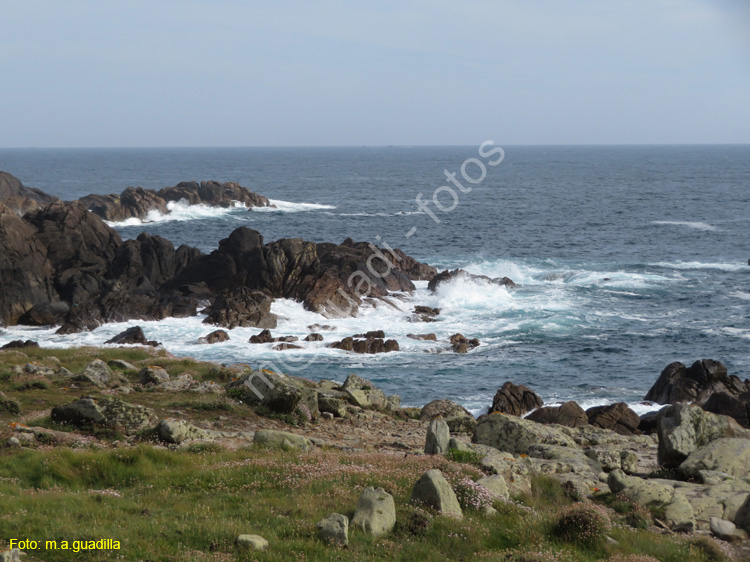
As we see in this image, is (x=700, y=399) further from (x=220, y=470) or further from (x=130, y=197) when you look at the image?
(x=130, y=197)

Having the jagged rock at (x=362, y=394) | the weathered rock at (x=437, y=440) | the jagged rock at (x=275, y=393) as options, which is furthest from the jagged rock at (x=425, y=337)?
the weathered rock at (x=437, y=440)

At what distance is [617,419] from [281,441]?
17261 millimetres

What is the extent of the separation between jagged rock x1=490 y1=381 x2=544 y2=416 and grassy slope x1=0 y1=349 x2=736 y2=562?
1561 cm

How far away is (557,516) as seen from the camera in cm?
1253

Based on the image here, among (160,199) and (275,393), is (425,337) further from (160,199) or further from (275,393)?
(160,199)

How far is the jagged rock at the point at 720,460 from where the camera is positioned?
16.4m

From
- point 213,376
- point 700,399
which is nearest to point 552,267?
point 700,399

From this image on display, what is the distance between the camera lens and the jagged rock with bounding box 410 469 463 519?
1260 centimetres

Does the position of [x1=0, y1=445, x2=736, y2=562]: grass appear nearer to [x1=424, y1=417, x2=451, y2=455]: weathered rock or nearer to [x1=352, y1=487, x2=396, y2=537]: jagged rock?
[x1=352, y1=487, x2=396, y2=537]: jagged rock

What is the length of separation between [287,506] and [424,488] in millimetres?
2633

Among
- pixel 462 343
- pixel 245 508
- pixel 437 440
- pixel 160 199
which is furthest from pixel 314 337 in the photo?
pixel 160 199

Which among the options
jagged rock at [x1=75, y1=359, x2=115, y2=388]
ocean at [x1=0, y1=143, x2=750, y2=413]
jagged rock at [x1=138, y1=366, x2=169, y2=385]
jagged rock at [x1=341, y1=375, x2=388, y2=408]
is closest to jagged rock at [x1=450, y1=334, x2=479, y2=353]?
ocean at [x1=0, y1=143, x2=750, y2=413]

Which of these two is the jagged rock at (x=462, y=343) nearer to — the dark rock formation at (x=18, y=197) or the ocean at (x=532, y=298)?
the ocean at (x=532, y=298)

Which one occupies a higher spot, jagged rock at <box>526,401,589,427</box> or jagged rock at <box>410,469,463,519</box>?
jagged rock at <box>410,469,463,519</box>
